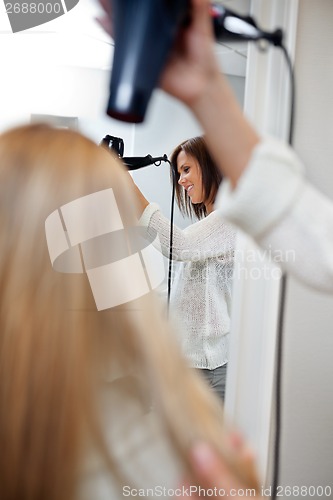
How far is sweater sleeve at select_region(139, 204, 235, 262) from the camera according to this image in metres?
1.67

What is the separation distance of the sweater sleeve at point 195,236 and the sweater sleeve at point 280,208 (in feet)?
3.65

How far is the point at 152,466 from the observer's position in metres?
0.54

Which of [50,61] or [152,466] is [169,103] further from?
[152,466]

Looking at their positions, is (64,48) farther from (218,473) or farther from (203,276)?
(218,473)

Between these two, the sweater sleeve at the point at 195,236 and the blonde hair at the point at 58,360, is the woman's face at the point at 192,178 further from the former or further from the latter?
the blonde hair at the point at 58,360

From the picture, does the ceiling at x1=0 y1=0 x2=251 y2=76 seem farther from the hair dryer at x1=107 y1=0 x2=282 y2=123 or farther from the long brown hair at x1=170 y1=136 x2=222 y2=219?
the hair dryer at x1=107 y1=0 x2=282 y2=123

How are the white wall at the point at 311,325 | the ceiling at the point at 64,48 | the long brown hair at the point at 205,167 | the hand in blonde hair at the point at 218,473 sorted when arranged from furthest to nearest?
the ceiling at the point at 64,48, the long brown hair at the point at 205,167, the white wall at the point at 311,325, the hand in blonde hair at the point at 218,473

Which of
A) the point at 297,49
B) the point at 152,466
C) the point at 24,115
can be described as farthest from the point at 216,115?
the point at 24,115

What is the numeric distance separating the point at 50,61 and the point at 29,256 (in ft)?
7.27

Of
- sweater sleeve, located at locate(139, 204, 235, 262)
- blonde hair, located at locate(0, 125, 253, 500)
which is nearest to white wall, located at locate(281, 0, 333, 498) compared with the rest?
sweater sleeve, located at locate(139, 204, 235, 262)

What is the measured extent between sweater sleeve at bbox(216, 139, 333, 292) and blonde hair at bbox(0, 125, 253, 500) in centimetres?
12

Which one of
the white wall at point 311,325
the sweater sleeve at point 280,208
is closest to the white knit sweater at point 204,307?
the white wall at point 311,325

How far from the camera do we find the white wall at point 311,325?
123cm

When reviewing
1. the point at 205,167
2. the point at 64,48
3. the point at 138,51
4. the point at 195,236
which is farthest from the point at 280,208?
the point at 64,48
